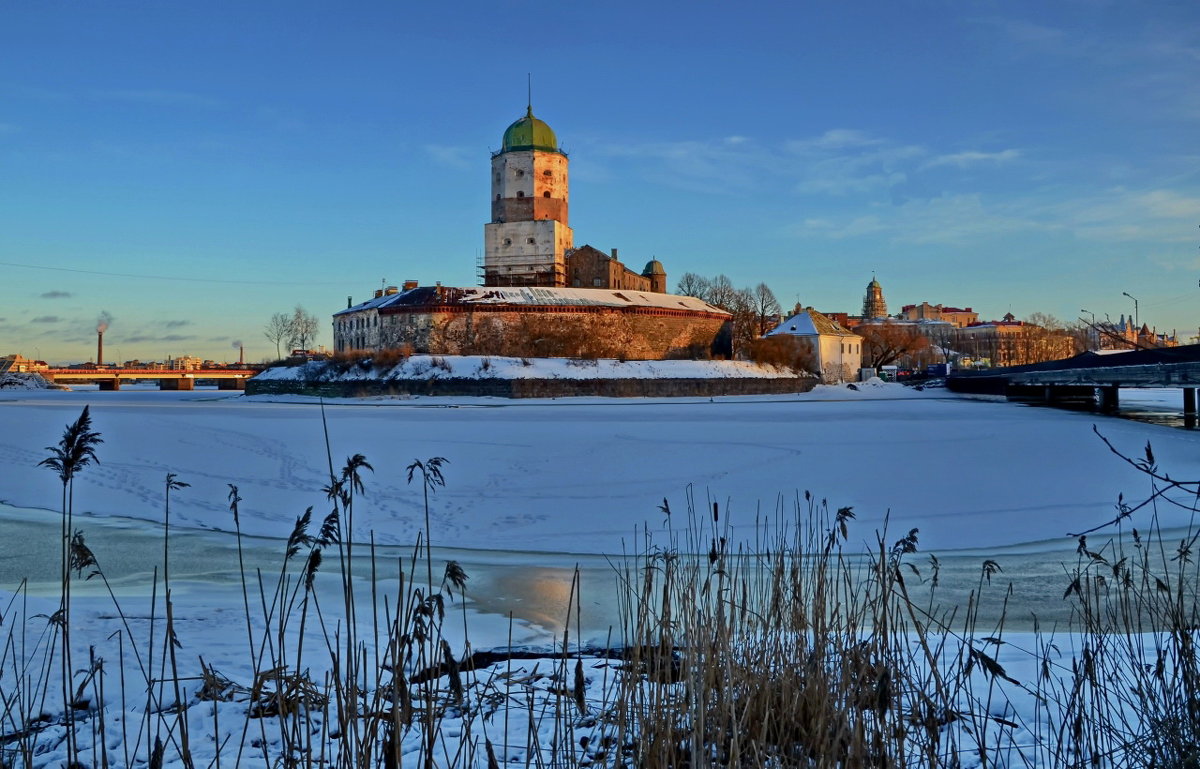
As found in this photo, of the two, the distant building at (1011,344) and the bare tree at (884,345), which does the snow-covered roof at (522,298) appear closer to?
the bare tree at (884,345)

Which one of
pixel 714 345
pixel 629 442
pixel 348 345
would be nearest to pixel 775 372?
pixel 714 345

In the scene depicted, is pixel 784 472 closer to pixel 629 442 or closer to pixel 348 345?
pixel 629 442

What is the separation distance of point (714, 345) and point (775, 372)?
6742 millimetres

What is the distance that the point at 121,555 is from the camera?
9250 millimetres

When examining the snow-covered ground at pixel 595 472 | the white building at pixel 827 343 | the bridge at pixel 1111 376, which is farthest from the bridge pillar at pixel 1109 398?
the white building at pixel 827 343

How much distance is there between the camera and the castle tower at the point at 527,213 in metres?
57.4

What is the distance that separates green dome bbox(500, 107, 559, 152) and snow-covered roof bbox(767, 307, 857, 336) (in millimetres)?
21837

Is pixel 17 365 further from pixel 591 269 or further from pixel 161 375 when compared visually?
pixel 591 269

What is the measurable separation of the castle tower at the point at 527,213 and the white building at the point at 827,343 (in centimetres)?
1854

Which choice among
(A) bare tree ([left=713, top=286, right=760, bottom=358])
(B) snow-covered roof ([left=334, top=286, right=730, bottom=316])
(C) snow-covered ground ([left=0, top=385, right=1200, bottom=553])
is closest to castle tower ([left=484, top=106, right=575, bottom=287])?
(B) snow-covered roof ([left=334, top=286, right=730, bottom=316])

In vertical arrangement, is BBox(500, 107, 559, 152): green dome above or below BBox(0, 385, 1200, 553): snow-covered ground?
above

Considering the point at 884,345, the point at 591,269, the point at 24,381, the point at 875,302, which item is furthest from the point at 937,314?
the point at 24,381

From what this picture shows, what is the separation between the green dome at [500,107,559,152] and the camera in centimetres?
5828

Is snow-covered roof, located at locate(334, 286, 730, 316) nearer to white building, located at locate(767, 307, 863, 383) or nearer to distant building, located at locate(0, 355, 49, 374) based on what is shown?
white building, located at locate(767, 307, 863, 383)
